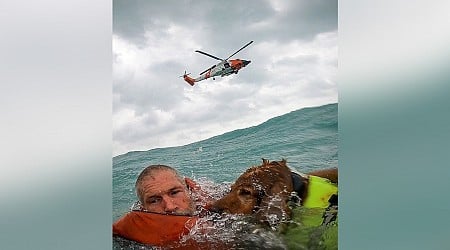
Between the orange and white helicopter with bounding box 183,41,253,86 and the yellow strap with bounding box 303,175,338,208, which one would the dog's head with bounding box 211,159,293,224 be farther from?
the orange and white helicopter with bounding box 183,41,253,86

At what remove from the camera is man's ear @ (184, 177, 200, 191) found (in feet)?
12.0

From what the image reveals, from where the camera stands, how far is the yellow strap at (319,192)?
3.63 m

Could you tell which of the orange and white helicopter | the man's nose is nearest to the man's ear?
the man's nose

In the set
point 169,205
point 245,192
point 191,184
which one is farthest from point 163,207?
point 245,192

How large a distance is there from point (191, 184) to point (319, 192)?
0.72 m

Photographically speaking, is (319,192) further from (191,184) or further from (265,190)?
(191,184)

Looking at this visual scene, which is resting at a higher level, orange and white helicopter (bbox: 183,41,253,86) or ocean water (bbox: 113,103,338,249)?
orange and white helicopter (bbox: 183,41,253,86)

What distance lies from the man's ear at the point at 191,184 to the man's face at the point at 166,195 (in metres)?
0.02

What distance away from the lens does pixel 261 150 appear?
3680mm

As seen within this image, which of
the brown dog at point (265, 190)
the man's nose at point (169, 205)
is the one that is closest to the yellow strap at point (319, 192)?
the brown dog at point (265, 190)
